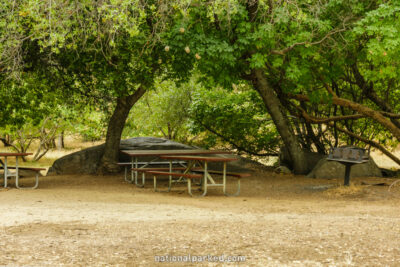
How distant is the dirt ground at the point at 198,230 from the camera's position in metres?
4.03

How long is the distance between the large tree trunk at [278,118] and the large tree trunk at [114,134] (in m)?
3.83

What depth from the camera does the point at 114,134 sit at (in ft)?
45.0

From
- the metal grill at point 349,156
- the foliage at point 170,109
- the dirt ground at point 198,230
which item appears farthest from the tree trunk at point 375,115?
the foliage at point 170,109

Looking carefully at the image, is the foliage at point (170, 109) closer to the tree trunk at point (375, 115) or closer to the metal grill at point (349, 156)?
the tree trunk at point (375, 115)

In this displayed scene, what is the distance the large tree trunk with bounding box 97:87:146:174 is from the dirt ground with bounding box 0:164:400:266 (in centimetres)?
466

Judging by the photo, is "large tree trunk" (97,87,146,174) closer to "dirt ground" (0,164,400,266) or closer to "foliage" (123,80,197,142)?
"foliage" (123,80,197,142)

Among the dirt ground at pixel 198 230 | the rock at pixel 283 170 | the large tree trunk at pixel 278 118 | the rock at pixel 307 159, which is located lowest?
the dirt ground at pixel 198 230

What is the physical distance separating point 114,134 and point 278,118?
16.9 feet

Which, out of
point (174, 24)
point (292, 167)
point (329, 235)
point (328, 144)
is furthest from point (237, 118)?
point (329, 235)

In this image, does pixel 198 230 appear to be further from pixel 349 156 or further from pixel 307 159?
pixel 307 159

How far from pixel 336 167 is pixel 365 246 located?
332 inches

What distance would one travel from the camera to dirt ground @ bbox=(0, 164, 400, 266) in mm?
4026

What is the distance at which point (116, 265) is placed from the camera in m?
3.85

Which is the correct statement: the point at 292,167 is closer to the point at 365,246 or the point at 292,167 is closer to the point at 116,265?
the point at 365,246
